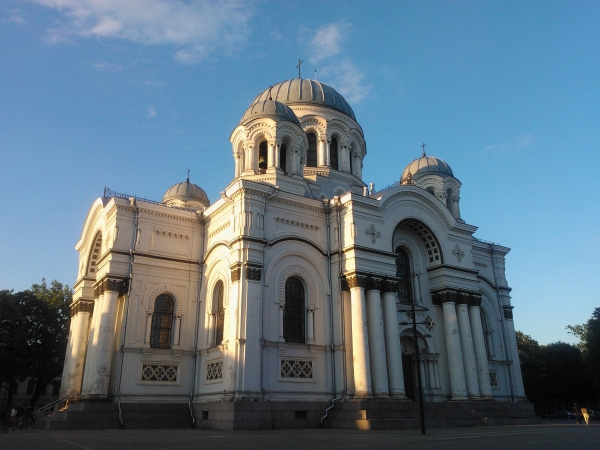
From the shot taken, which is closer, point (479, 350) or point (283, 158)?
point (479, 350)

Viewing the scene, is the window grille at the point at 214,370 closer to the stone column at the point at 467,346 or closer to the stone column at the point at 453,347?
the stone column at the point at 453,347

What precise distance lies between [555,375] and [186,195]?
115 ft

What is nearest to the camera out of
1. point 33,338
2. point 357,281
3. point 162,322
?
point 357,281

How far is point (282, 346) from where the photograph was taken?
770 inches

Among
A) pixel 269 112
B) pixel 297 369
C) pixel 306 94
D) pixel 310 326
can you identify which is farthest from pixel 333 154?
pixel 297 369

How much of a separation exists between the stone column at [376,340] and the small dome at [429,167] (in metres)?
11.4

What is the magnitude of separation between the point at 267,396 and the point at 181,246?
7.63 meters

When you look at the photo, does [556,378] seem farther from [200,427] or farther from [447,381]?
[200,427]

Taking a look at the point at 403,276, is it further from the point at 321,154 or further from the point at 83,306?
the point at 83,306

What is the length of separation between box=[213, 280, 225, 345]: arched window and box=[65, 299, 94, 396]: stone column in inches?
271

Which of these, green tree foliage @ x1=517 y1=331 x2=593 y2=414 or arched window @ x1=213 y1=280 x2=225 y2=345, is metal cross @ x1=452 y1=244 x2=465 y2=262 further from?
green tree foliage @ x1=517 y1=331 x2=593 y2=414

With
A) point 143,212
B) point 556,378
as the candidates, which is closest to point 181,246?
point 143,212

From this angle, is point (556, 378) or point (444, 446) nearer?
point (444, 446)

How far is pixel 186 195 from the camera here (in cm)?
3086
